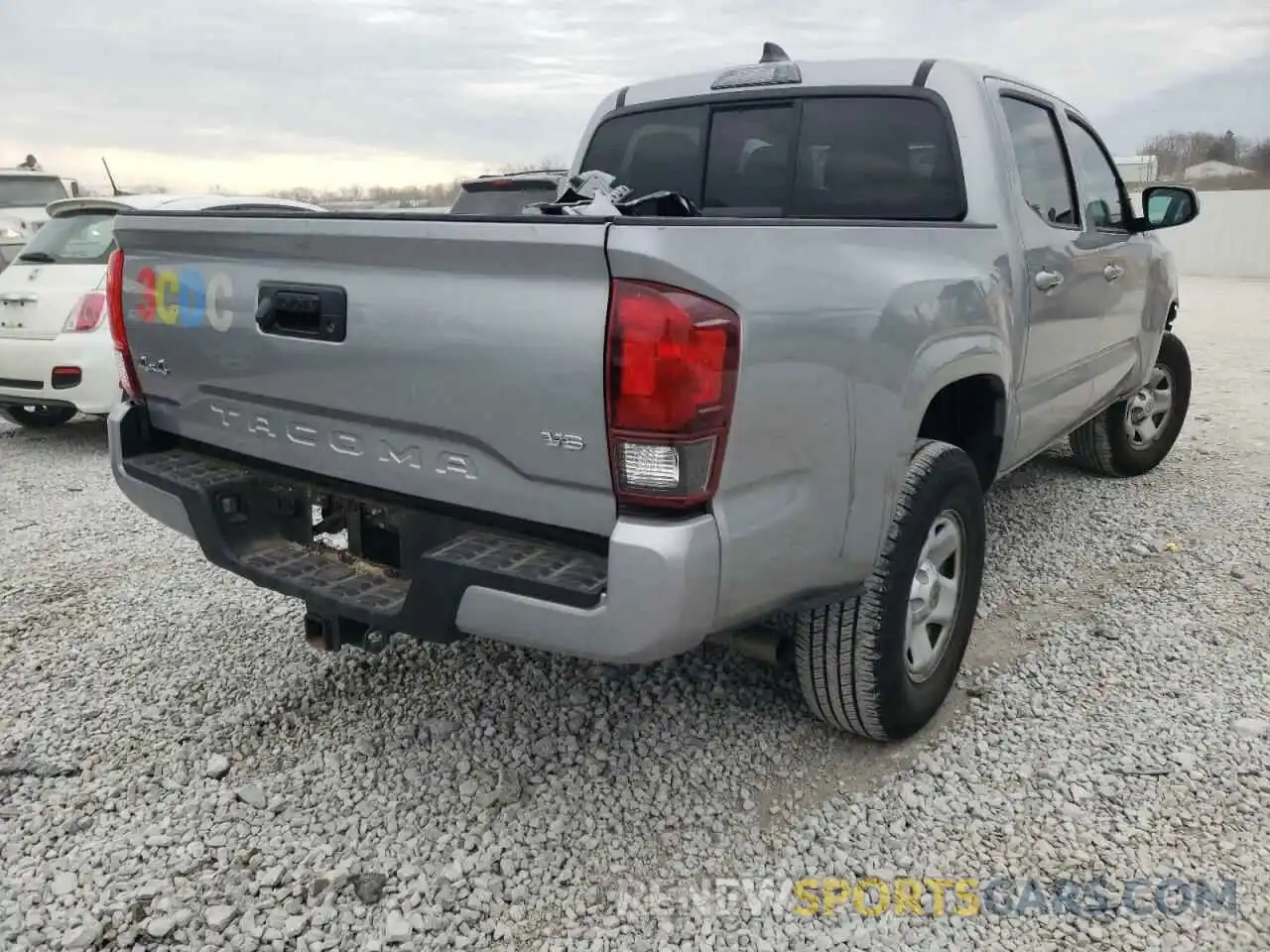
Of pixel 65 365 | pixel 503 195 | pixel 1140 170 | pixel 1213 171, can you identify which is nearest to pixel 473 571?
pixel 65 365

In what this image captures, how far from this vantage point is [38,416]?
7.20 m

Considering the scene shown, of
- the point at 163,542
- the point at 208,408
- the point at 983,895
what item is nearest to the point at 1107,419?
the point at 983,895

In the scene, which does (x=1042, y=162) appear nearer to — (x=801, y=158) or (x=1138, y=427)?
(x=801, y=158)

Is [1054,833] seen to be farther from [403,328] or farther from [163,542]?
[163,542]

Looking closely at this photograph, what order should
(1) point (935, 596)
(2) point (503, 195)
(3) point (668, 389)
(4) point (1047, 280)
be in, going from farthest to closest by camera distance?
(2) point (503, 195) < (4) point (1047, 280) < (1) point (935, 596) < (3) point (668, 389)

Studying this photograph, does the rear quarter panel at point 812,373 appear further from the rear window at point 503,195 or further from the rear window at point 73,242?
the rear window at point 73,242

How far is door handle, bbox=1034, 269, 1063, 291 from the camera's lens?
3363 mm

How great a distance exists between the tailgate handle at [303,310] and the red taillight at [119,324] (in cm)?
68

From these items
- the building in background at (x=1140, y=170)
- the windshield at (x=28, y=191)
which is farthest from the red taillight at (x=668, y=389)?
the building in background at (x=1140, y=170)

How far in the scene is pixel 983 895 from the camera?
90.6 inches

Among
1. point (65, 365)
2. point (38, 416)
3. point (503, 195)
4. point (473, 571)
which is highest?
point (503, 195)

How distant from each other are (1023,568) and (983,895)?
220 cm

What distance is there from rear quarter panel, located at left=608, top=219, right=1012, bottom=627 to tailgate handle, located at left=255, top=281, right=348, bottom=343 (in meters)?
0.78

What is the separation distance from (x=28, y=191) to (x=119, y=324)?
12267 millimetres
